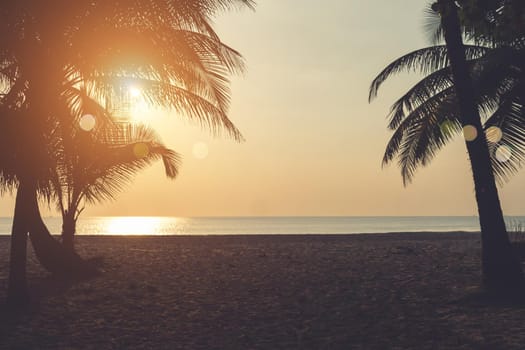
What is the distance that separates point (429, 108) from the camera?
46.0 ft

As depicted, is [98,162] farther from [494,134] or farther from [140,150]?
[494,134]

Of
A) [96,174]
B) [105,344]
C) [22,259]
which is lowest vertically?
[105,344]

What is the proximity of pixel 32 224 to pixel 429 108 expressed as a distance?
30.9 feet

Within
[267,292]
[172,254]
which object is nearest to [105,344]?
[267,292]

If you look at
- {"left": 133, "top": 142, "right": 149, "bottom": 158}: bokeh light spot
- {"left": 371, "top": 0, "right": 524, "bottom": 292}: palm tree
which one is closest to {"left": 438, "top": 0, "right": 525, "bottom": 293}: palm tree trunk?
{"left": 371, "top": 0, "right": 524, "bottom": 292}: palm tree

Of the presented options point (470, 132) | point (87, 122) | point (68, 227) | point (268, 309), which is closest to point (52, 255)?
point (68, 227)

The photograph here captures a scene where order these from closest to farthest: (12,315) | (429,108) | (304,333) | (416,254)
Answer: (304,333)
(12,315)
(429,108)
(416,254)

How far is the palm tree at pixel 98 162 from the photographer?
13.7m

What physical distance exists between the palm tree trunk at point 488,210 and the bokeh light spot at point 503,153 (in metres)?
3.06

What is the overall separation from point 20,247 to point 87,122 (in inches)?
141

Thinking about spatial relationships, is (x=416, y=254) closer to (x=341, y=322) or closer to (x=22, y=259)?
(x=341, y=322)

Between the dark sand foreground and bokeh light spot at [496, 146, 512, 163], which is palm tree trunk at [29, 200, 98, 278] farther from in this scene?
bokeh light spot at [496, 146, 512, 163]

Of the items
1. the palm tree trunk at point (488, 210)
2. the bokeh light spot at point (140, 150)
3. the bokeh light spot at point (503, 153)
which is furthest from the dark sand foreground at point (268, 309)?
the bokeh light spot at point (140, 150)

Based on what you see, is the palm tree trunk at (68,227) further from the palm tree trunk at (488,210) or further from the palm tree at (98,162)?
the palm tree trunk at (488,210)
